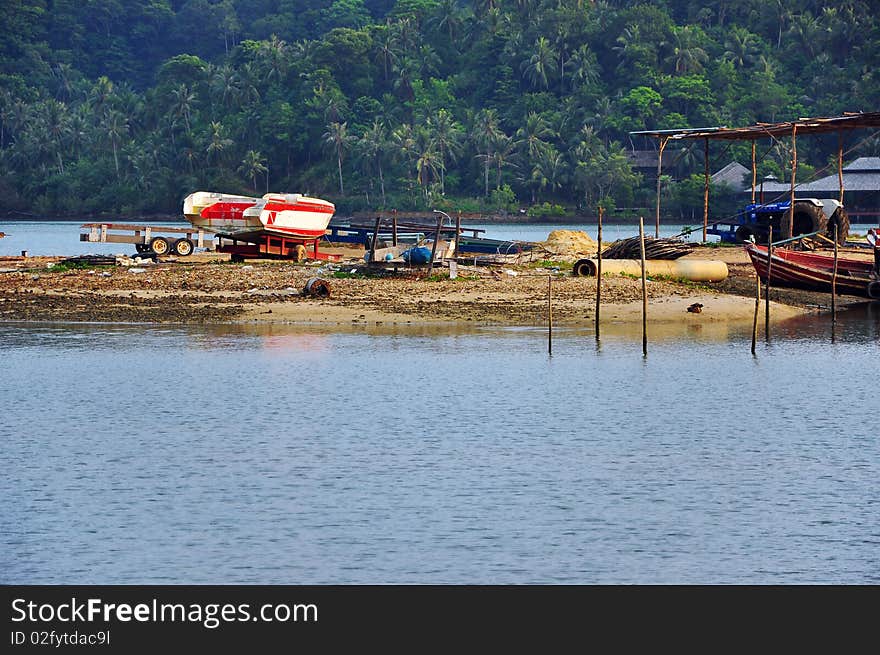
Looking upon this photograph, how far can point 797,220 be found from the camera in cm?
5403

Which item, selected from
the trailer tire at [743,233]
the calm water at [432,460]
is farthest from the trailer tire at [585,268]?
the trailer tire at [743,233]

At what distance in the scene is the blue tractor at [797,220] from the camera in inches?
2116

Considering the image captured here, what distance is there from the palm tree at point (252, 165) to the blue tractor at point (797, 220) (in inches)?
3393

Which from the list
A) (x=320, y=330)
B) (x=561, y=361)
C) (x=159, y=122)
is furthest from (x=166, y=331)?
(x=159, y=122)

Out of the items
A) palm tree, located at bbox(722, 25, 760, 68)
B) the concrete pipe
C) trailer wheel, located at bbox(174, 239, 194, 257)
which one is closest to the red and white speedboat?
trailer wheel, located at bbox(174, 239, 194, 257)

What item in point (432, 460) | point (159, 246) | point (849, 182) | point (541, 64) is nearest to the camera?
point (432, 460)

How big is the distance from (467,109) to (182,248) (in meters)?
94.2

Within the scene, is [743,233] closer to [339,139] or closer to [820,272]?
[820,272]

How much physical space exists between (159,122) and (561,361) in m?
124

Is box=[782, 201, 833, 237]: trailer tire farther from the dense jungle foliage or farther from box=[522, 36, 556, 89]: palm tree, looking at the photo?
box=[522, 36, 556, 89]: palm tree

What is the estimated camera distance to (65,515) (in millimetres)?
19859

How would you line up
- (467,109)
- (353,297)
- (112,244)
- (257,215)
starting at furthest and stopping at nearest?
(467,109) → (112,244) → (257,215) → (353,297)

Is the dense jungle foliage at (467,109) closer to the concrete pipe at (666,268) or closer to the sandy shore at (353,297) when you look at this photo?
the concrete pipe at (666,268)

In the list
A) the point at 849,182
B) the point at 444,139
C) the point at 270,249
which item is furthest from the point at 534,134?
the point at 270,249
